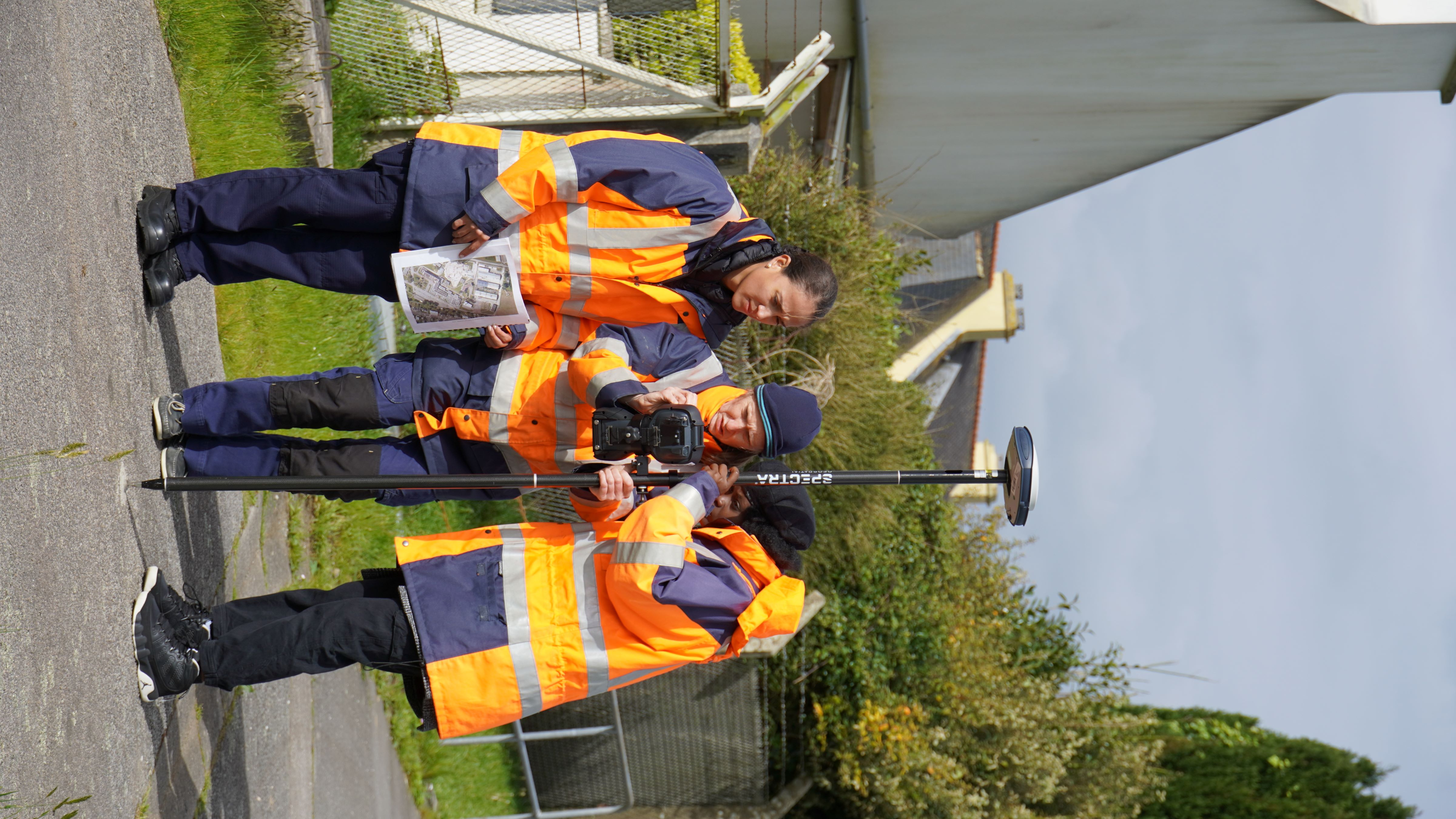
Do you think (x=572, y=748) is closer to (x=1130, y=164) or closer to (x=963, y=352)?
(x=1130, y=164)

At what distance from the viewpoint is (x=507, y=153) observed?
13.3 feet

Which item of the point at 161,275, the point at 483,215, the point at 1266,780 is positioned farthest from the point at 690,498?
the point at 1266,780

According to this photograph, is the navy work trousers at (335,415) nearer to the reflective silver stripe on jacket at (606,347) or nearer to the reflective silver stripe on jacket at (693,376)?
the reflective silver stripe on jacket at (606,347)

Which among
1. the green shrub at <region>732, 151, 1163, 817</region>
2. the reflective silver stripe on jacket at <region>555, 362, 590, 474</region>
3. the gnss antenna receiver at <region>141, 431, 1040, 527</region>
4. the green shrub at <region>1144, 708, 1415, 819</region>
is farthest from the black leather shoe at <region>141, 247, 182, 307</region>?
the green shrub at <region>1144, 708, 1415, 819</region>

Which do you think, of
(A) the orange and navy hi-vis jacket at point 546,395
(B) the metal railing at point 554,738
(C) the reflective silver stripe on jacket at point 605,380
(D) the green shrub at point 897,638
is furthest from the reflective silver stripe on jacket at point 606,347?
(B) the metal railing at point 554,738

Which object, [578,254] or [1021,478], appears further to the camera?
[578,254]

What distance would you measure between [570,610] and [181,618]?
1.54 meters

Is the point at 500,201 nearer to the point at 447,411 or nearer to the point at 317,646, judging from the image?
the point at 447,411

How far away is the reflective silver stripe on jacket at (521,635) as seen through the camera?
145 inches

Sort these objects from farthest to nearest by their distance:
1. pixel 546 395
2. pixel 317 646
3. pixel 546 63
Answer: pixel 546 63 → pixel 546 395 → pixel 317 646

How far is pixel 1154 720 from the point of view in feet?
32.6

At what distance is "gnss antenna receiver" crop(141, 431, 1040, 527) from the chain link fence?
4.19 meters

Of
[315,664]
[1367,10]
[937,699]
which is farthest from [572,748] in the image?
[1367,10]

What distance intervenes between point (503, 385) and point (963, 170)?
8.30 meters
